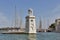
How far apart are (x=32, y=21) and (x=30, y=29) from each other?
263 centimetres

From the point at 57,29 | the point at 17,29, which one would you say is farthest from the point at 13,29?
the point at 57,29

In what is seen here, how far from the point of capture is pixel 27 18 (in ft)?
196

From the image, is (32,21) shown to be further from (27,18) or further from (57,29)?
(57,29)

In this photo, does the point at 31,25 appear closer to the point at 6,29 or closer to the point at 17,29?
the point at 17,29

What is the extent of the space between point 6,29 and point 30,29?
15.6 m

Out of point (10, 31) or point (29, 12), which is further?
point (10, 31)

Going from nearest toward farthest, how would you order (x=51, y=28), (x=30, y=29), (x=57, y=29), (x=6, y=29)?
(x=30, y=29) < (x=6, y=29) < (x=57, y=29) < (x=51, y=28)

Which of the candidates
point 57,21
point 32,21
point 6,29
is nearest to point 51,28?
point 57,21

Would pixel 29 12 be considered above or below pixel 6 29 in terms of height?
above

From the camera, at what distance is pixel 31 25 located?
58938 millimetres

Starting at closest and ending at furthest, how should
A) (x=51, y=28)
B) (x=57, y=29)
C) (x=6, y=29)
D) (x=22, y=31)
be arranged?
(x=22, y=31) < (x=6, y=29) < (x=57, y=29) < (x=51, y=28)

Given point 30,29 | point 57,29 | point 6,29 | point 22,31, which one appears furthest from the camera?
point 57,29

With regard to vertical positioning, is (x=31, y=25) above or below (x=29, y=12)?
below

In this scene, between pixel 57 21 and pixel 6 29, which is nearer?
pixel 6 29
